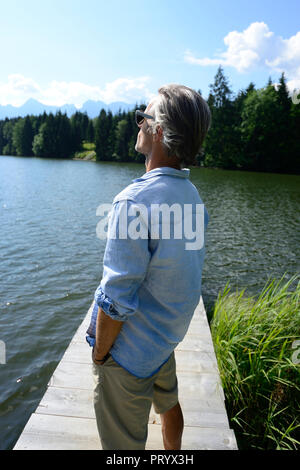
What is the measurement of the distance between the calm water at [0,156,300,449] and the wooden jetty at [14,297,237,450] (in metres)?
1.40

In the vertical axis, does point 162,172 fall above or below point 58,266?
above

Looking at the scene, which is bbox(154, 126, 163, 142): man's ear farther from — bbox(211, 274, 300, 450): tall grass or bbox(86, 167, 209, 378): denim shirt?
bbox(211, 274, 300, 450): tall grass

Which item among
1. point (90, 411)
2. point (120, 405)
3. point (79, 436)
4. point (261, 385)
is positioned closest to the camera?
point (120, 405)

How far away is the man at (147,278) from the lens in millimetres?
1289

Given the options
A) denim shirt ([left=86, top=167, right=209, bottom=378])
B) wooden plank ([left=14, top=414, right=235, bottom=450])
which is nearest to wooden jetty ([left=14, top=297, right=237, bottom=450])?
wooden plank ([left=14, top=414, right=235, bottom=450])

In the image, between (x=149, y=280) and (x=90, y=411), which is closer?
(x=149, y=280)

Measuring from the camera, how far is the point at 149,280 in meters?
1.39

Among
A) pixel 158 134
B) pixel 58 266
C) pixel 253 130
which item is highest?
pixel 253 130

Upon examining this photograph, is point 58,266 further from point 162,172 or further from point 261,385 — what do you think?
point 162,172

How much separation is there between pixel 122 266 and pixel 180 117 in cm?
64

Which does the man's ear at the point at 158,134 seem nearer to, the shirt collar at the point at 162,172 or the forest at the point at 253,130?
the shirt collar at the point at 162,172

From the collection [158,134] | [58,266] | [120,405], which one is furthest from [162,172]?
[58,266]

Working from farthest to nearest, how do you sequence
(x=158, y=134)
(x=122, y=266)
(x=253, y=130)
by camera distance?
(x=253, y=130) → (x=158, y=134) → (x=122, y=266)
